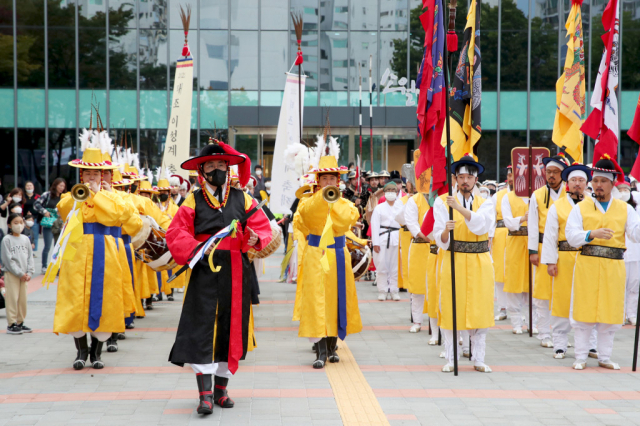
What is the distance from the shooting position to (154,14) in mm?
24234

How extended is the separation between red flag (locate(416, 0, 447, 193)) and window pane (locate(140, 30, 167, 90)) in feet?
58.4

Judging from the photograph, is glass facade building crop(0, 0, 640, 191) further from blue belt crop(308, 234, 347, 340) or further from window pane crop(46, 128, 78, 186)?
blue belt crop(308, 234, 347, 340)

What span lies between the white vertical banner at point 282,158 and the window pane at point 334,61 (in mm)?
12141

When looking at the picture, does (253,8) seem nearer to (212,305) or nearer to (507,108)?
(507,108)

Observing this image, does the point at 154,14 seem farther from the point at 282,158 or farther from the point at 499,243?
the point at 499,243

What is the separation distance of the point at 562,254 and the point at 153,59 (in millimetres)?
19495

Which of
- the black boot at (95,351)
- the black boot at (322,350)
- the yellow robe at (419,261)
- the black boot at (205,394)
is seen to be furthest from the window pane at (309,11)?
the black boot at (205,394)

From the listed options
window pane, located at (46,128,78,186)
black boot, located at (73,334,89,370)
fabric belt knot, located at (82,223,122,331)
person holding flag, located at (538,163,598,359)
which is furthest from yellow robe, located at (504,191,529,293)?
window pane, located at (46,128,78,186)

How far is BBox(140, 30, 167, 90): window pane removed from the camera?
24.3 meters

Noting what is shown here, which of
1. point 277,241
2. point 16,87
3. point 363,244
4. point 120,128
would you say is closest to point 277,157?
point 277,241

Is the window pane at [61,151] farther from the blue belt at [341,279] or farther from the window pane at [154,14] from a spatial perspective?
the blue belt at [341,279]

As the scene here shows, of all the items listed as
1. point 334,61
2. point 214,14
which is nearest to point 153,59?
point 214,14

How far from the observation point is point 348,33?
2497 centimetres

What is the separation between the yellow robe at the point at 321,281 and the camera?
721cm
